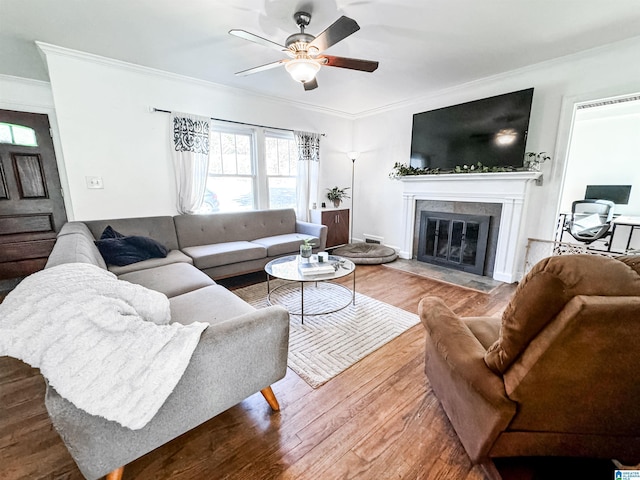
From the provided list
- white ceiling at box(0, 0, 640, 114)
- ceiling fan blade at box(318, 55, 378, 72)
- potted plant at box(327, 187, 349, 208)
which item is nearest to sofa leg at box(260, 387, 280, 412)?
ceiling fan blade at box(318, 55, 378, 72)

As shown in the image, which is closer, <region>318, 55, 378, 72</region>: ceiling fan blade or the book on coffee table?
<region>318, 55, 378, 72</region>: ceiling fan blade

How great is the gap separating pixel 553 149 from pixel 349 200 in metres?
3.17

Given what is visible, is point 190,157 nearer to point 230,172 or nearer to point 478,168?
point 230,172

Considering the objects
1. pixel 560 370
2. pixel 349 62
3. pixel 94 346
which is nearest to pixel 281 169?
pixel 349 62

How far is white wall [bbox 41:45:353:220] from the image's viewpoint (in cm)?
273

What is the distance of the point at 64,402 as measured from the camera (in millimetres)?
852

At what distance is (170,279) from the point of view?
7.20ft

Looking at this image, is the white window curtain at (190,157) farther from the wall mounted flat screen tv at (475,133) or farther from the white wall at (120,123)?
the wall mounted flat screen tv at (475,133)

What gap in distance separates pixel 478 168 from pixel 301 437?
361cm

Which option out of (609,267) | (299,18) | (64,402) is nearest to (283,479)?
(64,402)

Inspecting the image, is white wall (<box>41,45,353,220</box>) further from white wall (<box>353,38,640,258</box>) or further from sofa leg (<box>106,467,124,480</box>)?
sofa leg (<box>106,467,124,480</box>)

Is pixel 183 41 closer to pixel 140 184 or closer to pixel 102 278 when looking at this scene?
pixel 140 184

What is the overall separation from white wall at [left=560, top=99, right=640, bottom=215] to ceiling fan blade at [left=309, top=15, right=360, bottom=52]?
4.68 m

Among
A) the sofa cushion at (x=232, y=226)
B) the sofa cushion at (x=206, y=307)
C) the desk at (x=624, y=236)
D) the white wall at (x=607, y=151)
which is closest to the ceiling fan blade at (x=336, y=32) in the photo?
the sofa cushion at (x=206, y=307)
